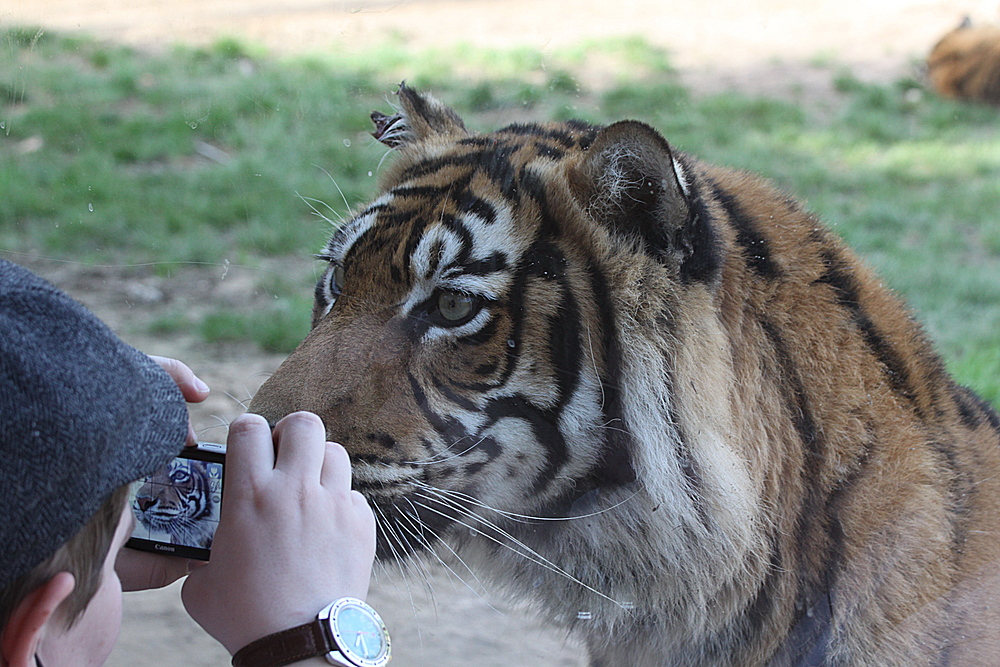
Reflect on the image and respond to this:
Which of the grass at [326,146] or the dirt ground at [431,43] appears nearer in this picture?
the dirt ground at [431,43]

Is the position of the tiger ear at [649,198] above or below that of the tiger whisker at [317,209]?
above

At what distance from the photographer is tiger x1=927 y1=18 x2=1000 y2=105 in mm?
3283

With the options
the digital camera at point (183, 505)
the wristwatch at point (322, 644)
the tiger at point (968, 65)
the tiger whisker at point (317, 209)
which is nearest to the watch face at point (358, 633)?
the wristwatch at point (322, 644)

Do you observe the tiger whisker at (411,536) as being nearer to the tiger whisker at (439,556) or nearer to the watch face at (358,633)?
the tiger whisker at (439,556)

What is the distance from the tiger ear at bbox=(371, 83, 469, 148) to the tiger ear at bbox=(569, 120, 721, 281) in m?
0.46

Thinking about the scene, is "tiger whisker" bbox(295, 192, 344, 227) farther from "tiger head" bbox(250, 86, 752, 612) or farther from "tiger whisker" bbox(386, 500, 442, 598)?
"tiger whisker" bbox(386, 500, 442, 598)

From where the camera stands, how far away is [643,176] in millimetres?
1302

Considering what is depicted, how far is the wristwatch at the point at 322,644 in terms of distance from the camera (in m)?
1.03

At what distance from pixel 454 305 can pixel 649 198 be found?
339 mm

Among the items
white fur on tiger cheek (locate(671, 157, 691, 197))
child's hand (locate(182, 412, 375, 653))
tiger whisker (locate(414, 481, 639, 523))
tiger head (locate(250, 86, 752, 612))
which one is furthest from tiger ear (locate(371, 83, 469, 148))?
child's hand (locate(182, 412, 375, 653))

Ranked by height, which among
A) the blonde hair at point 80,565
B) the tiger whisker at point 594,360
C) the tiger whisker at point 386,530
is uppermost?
the tiger whisker at point 594,360

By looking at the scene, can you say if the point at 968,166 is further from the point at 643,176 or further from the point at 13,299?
the point at 13,299

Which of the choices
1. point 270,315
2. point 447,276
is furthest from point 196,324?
point 447,276

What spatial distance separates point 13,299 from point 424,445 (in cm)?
69
